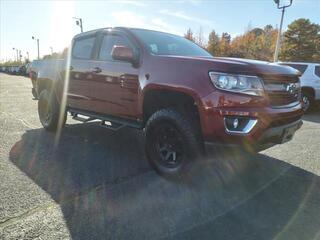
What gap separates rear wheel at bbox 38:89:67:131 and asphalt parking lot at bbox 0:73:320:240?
77 centimetres

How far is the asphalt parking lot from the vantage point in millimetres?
2963

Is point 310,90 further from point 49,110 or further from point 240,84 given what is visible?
point 240,84

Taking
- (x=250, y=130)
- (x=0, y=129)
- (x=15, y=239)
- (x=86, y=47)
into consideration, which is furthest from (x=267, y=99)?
(x=0, y=129)

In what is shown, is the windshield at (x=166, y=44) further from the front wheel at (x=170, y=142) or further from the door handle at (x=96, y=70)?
the front wheel at (x=170, y=142)

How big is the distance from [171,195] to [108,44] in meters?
2.66

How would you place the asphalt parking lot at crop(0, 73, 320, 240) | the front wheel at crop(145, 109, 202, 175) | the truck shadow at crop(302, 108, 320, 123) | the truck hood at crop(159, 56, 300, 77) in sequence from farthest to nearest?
the truck shadow at crop(302, 108, 320, 123) < the front wheel at crop(145, 109, 202, 175) < the truck hood at crop(159, 56, 300, 77) < the asphalt parking lot at crop(0, 73, 320, 240)

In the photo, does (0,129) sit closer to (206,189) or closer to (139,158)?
(139,158)

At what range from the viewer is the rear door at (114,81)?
15.0 ft

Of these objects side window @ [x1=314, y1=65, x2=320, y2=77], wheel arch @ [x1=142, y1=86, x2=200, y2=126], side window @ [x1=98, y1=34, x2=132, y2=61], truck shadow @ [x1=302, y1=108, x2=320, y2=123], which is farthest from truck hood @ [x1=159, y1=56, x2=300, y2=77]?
side window @ [x1=314, y1=65, x2=320, y2=77]

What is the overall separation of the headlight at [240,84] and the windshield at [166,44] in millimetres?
1274

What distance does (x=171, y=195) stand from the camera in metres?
3.72

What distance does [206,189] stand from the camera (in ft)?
12.9

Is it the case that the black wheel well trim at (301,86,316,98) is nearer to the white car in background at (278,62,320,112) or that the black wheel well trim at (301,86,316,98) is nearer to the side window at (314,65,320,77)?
the white car in background at (278,62,320,112)

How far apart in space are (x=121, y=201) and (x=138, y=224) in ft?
1.69
